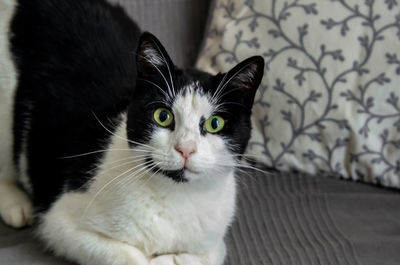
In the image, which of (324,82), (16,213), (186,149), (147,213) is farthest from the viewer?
(324,82)

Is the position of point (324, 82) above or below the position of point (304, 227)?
above

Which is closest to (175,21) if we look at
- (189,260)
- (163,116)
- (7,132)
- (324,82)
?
(324,82)

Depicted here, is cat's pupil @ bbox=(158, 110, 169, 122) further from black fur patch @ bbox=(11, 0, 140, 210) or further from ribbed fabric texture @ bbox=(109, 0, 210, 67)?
ribbed fabric texture @ bbox=(109, 0, 210, 67)

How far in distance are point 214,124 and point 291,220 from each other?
43cm

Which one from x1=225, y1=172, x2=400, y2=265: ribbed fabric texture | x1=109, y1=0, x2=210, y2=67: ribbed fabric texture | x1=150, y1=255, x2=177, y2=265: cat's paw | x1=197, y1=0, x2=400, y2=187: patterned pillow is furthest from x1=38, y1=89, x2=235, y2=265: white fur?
x1=109, y1=0, x2=210, y2=67: ribbed fabric texture

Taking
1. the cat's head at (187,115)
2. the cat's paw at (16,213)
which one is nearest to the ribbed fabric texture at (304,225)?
the cat's head at (187,115)

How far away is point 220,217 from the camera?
965 millimetres

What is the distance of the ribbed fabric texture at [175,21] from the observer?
1.46 m

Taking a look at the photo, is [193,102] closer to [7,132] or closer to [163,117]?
[163,117]

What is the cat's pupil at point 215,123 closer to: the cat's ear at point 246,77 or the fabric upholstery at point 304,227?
the cat's ear at point 246,77

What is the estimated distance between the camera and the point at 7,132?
1.19 m

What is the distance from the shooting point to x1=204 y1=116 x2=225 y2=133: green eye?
0.85 metres

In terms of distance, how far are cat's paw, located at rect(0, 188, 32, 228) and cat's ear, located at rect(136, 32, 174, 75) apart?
474mm

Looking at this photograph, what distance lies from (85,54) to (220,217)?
494mm
